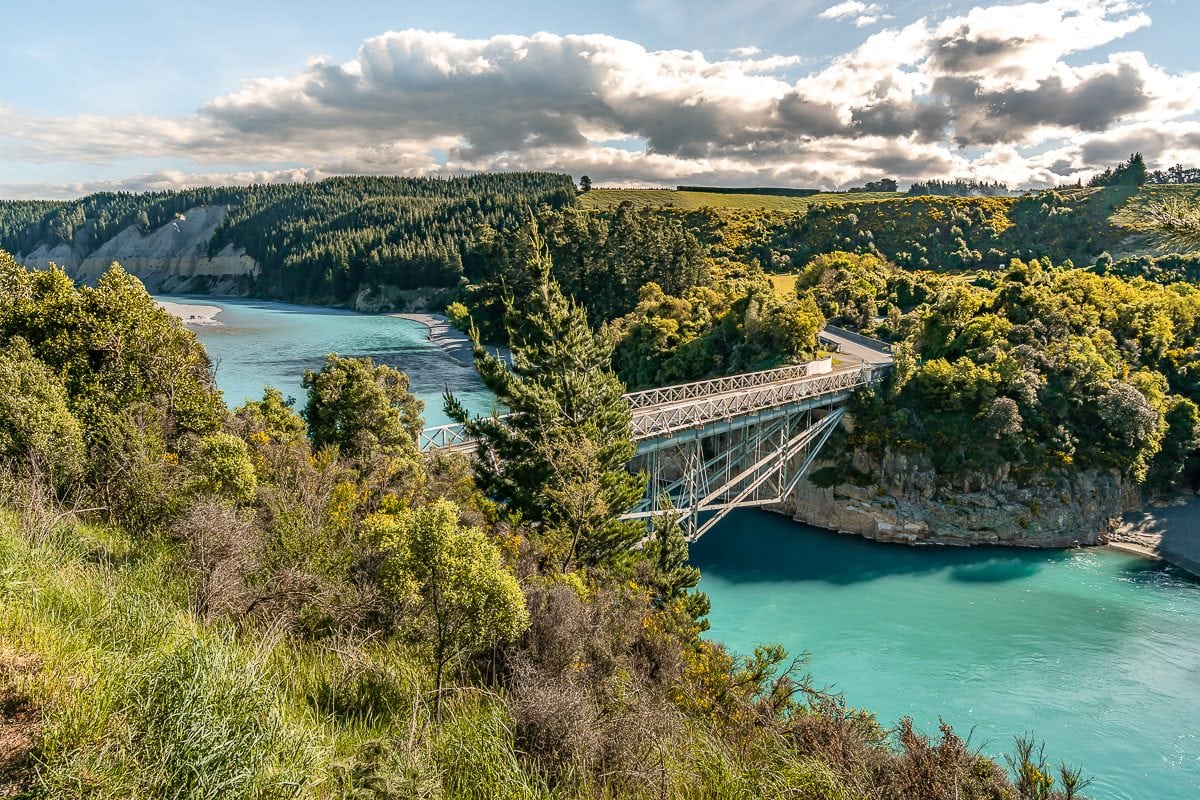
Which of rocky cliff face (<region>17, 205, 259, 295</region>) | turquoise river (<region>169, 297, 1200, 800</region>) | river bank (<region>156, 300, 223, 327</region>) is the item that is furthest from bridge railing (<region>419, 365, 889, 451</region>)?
rocky cliff face (<region>17, 205, 259, 295</region>)

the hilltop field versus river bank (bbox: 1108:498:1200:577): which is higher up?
the hilltop field

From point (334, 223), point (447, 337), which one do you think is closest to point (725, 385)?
point (447, 337)

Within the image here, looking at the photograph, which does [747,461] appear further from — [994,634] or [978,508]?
[994,634]

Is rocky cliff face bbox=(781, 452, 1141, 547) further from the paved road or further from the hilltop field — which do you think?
the hilltop field

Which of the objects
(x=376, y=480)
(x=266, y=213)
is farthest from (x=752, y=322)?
(x=266, y=213)

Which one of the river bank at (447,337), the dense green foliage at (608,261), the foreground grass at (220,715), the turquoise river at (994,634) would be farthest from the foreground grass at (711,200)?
the foreground grass at (220,715)
